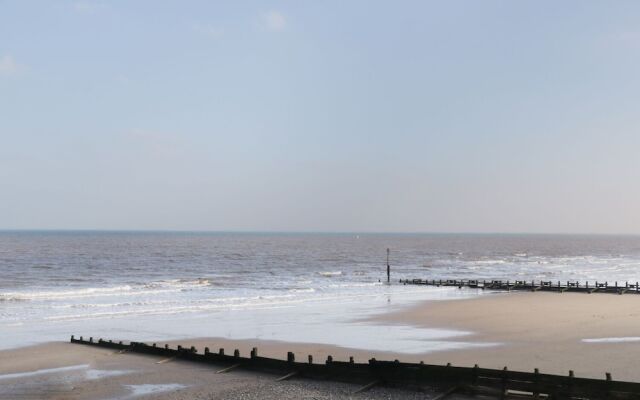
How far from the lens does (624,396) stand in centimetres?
1803

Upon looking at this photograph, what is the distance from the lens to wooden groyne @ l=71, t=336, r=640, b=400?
1855 cm

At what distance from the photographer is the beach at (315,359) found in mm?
21953

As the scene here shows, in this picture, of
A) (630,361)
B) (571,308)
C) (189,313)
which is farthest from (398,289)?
(630,361)

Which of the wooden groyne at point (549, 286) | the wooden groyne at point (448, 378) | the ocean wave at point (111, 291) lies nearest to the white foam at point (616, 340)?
the wooden groyne at point (448, 378)

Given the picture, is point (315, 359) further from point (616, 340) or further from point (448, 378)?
point (616, 340)

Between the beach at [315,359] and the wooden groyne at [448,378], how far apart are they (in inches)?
23.1

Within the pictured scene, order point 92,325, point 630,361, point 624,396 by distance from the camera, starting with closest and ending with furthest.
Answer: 1. point 624,396
2. point 630,361
3. point 92,325

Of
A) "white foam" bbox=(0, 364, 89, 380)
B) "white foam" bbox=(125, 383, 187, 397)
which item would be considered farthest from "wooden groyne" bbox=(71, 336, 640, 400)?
"white foam" bbox=(0, 364, 89, 380)

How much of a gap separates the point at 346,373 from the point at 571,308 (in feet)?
104

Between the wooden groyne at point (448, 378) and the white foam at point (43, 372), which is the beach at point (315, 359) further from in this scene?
the wooden groyne at point (448, 378)

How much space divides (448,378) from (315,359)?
8.24m

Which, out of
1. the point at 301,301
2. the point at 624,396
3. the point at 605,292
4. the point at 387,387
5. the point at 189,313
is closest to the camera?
the point at 624,396

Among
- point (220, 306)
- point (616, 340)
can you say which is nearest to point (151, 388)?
point (616, 340)

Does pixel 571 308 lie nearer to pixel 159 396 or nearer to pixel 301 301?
pixel 301 301
